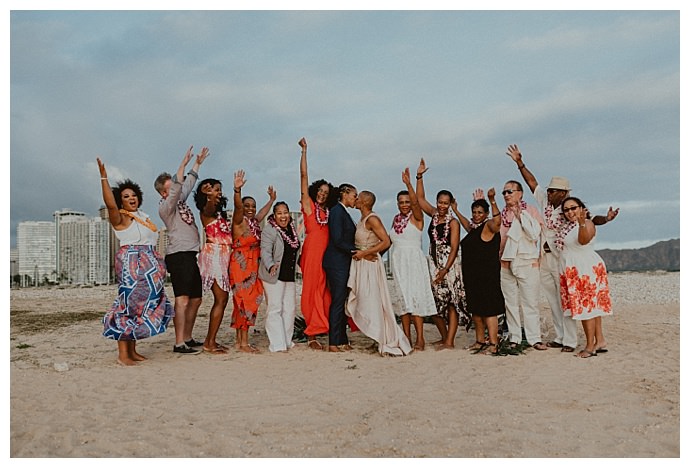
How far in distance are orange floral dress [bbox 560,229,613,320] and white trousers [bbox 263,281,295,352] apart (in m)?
3.59

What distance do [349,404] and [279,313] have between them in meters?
2.70

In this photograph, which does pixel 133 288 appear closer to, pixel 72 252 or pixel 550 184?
pixel 550 184

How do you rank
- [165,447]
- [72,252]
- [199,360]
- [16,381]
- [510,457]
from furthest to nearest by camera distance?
[72,252], [199,360], [16,381], [165,447], [510,457]

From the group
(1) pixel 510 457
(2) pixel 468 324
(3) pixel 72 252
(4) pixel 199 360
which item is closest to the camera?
(1) pixel 510 457

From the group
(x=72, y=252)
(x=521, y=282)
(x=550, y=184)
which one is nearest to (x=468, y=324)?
(x=521, y=282)

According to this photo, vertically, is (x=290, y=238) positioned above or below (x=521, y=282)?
above

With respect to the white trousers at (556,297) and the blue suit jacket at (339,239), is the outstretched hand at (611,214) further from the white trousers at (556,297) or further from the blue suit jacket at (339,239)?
the blue suit jacket at (339,239)

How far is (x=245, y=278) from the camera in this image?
7.37m

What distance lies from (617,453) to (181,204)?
5503mm

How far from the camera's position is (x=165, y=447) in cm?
403

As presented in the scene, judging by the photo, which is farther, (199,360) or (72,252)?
(72,252)

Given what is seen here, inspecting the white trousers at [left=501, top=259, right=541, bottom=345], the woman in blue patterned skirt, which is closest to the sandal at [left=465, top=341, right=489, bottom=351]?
the white trousers at [left=501, top=259, right=541, bottom=345]

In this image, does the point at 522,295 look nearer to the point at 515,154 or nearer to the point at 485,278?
the point at 485,278

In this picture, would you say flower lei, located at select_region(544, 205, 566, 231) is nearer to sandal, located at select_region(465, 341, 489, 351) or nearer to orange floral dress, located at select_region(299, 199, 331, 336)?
sandal, located at select_region(465, 341, 489, 351)
